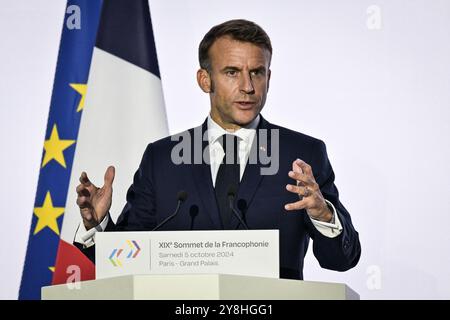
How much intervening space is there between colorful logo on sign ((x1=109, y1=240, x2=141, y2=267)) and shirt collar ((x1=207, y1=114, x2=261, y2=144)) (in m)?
1.16

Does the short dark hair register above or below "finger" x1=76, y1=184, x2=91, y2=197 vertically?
above

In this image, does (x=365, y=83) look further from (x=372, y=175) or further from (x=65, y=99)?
(x=65, y=99)

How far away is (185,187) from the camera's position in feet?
11.9

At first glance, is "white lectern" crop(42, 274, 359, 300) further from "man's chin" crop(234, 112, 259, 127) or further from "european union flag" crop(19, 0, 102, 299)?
"european union flag" crop(19, 0, 102, 299)

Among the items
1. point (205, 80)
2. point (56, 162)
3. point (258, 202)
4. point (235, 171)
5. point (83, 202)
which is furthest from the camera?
point (56, 162)

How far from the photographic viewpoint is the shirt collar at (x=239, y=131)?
3.74m

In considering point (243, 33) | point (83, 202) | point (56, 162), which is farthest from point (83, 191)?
point (56, 162)

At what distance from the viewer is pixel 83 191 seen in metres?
3.12

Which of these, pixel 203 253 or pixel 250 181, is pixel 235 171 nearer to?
pixel 250 181

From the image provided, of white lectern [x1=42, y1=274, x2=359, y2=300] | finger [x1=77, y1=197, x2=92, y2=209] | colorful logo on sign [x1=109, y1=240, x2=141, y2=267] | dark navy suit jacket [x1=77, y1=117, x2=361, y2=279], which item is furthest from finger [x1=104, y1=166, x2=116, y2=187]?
white lectern [x1=42, y1=274, x2=359, y2=300]

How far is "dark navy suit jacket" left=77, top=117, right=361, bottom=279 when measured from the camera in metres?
3.35

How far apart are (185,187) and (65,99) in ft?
4.92

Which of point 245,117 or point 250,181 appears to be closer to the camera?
point 250,181

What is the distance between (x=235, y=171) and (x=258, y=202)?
0.68ft
